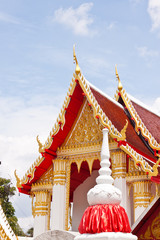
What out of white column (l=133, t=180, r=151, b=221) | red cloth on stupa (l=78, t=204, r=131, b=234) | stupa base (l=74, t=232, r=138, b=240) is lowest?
stupa base (l=74, t=232, r=138, b=240)

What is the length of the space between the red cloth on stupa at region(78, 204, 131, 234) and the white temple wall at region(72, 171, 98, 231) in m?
7.77

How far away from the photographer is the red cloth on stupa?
309cm

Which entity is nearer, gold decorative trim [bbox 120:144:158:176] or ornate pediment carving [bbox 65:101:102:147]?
gold decorative trim [bbox 120:144:158:176]

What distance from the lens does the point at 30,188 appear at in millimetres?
9695

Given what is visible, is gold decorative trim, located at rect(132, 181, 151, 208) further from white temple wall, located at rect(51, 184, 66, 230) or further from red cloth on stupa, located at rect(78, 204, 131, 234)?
red cloth on stupa, located at rect(78, 204, 131, 234)

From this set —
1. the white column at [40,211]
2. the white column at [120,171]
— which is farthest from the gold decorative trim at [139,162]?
the white column at [40,211]

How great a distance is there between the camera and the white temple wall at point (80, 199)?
10.9 metres

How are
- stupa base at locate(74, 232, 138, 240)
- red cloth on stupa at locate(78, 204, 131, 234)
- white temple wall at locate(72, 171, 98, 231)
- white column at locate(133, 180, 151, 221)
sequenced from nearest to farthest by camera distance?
1. stupa base at locate(74, 232, 138, 240)
2. red cloth on stupa at locate(78, 204, 131, 234)
3. white column at locate(133, 180, 151, 221)
4. white temple wall at locate(72, 171, 98, 231)

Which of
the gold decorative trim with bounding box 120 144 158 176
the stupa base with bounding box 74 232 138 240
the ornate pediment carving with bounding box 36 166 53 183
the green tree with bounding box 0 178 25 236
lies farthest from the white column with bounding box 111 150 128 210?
the green tree with bounding box 0 178 25 236

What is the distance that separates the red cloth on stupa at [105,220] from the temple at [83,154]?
4.64m

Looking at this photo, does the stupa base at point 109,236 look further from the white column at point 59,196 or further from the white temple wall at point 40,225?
the white temple wall at point 40,225

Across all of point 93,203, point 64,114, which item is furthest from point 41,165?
point 93,203

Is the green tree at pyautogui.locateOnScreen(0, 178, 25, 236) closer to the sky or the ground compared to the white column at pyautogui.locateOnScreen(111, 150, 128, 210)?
closer to the sky

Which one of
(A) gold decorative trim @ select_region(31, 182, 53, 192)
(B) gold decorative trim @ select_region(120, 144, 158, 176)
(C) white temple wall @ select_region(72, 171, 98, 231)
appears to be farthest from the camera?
(C) white temple wall @ select_region(72, 171, 98, 231)
